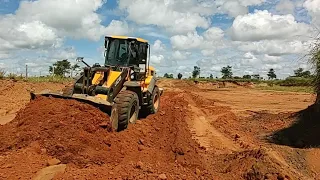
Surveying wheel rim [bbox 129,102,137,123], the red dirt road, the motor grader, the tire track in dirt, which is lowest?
the tire track in dirt

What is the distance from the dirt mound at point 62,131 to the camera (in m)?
6.95

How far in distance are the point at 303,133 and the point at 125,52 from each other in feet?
19.4

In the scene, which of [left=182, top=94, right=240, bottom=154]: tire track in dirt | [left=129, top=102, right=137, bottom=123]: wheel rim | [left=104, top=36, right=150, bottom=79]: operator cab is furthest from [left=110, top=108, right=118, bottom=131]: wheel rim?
[left=104, top=36, right=150, bottom=79]: operator cab

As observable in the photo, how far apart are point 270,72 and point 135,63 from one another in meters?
63.2

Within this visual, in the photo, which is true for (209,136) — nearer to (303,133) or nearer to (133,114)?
(133,114)

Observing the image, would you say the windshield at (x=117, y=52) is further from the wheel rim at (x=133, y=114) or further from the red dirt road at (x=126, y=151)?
the red dirt road at (x=126, y=151)

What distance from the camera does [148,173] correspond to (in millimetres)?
5902

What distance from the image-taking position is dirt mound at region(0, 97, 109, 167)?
273 inches

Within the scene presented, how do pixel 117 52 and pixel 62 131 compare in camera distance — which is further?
pixel 117 52

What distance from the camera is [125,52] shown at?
37.9 feet

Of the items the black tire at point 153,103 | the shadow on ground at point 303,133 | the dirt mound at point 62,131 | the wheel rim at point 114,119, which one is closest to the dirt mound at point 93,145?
the dirt mound at point 62,131

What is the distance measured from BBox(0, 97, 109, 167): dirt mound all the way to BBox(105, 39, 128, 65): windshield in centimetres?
320

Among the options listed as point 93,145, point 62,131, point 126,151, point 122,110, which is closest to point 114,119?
point 122,110

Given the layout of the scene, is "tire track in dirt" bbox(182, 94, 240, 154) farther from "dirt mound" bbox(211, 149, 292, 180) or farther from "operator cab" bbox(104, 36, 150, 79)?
"operator cab" bbox(104, 36, 150, 79)
